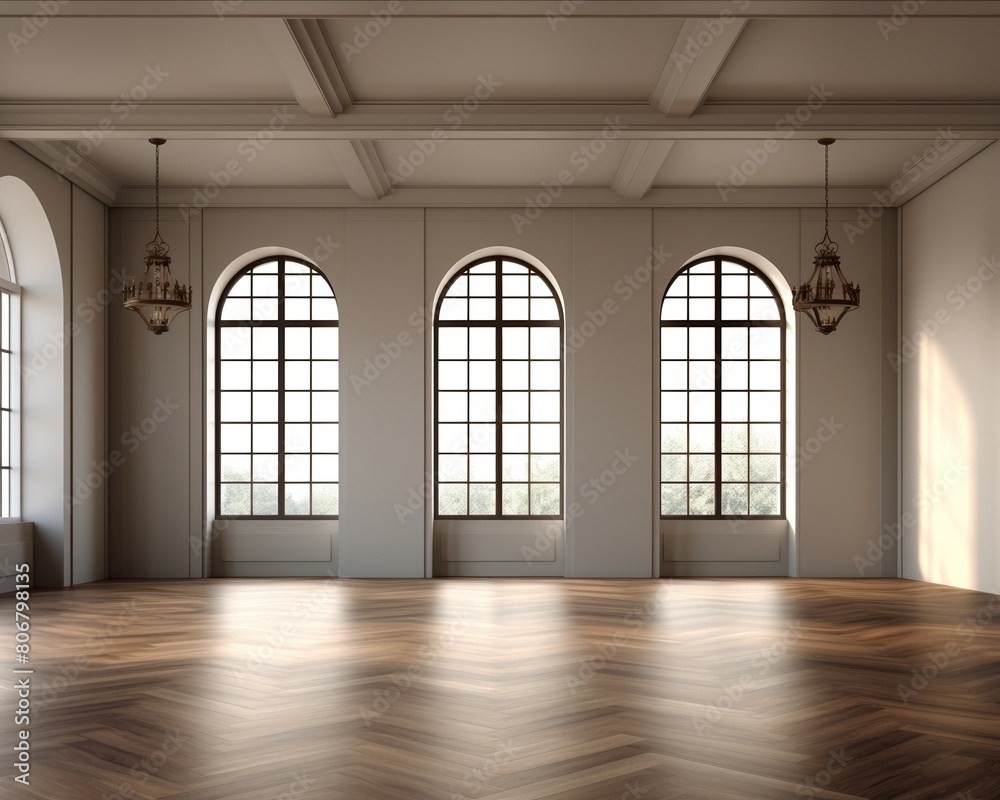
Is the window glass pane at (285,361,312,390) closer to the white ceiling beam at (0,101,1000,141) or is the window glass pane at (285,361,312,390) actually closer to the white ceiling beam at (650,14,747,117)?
the white ceiling beam at (0,101,1000,141)

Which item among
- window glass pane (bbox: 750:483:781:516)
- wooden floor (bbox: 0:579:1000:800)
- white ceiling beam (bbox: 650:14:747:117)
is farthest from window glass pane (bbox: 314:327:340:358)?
window glass pane (bbox: 750:483:781:516)

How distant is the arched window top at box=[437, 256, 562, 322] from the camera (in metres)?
11.9

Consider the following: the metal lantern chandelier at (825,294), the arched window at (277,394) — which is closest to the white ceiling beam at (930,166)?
the metal lantern chandelier at (825,294)

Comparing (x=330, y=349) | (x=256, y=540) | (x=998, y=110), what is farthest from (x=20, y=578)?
(x=998, y=110)

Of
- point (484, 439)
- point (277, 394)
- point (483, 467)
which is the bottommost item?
point (483, 467)

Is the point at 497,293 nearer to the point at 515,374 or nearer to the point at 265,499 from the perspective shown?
the point at 515,374

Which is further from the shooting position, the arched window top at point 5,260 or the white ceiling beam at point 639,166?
the arched window top at point 5,260

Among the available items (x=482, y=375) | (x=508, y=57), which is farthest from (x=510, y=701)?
(x=482, y=375)

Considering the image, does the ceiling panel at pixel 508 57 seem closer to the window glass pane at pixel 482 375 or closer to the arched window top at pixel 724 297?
the arched window top at pixel 724 297

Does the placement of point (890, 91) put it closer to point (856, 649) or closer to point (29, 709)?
point (856, 649)

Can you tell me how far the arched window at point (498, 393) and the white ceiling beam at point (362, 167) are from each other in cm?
151

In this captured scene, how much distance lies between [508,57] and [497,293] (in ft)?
15.2

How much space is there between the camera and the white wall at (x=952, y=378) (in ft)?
30.8

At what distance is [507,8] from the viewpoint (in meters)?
6.14
